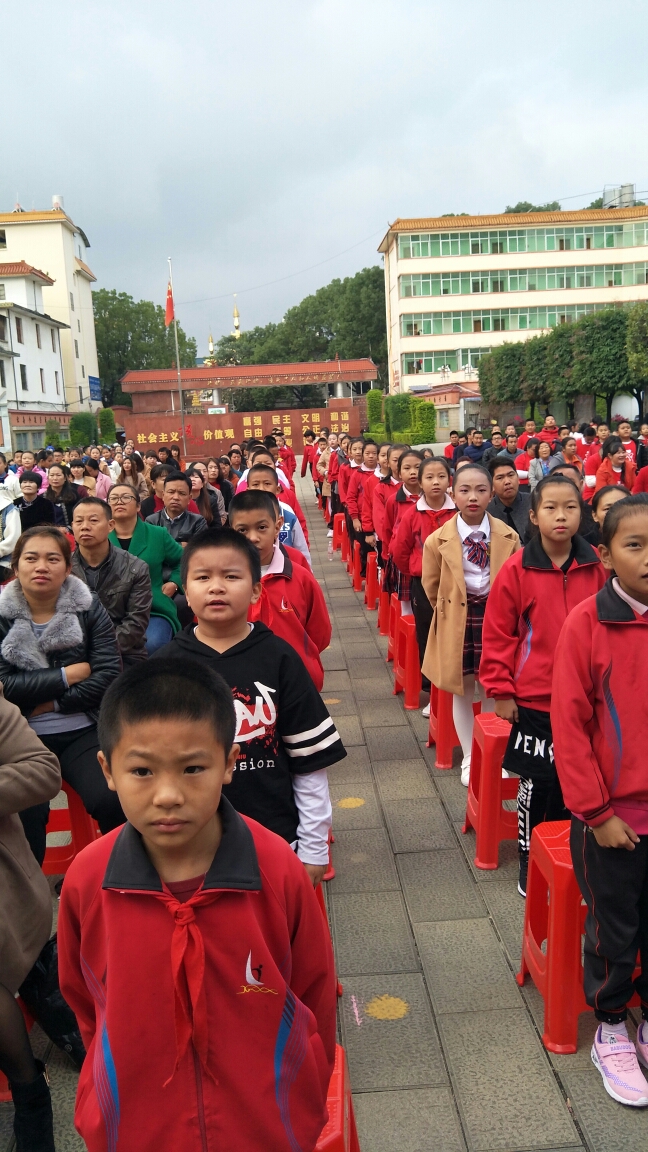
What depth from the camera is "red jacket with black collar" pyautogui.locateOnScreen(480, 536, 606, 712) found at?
3.23 metres

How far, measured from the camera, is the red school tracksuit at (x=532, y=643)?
322 cm

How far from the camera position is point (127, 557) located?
175 inches

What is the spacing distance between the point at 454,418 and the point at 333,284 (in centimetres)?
2895

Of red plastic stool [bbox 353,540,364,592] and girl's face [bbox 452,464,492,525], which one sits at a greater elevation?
girl's face [bbox 452,464,492,525]

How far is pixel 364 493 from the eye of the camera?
28.8ft

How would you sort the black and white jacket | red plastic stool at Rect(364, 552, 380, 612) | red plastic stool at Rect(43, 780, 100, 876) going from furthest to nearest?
red plastic stool at Rect(364, 552, 380, 612), red plastic stool at Rect(43, 780, 100, 876), the black and white jacket

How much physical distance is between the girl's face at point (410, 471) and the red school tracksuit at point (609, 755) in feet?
11.9

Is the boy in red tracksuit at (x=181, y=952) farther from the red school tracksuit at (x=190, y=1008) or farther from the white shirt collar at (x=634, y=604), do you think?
the white shirt collar at (x=634, y=604)

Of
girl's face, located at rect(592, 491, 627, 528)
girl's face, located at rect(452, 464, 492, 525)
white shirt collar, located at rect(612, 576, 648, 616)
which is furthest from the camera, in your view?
girl's face, located at rect(592, 491, 627, 528)

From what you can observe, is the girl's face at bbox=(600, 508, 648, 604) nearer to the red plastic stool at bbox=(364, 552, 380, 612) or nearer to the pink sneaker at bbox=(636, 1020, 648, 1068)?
the pink sneaker at bbox=(636, 1020, 648, 1068)

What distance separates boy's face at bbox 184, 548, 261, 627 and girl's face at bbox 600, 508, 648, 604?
996mm

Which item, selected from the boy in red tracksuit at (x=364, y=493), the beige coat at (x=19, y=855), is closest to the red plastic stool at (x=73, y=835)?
the beige coat at (x=19, y=855)

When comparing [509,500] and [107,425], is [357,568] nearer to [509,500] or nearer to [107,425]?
[509,500]

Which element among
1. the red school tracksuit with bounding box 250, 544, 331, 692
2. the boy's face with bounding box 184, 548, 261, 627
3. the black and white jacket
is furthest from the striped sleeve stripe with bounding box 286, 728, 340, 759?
the red school tracksuit with bounding box 250, 544, 331, 692
